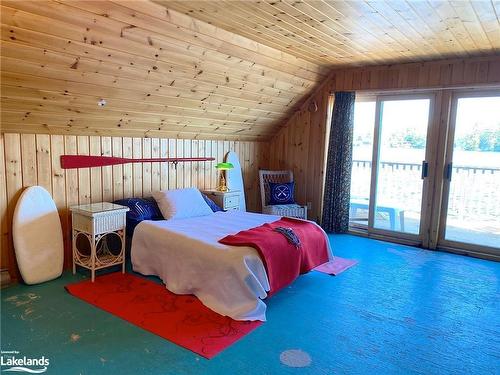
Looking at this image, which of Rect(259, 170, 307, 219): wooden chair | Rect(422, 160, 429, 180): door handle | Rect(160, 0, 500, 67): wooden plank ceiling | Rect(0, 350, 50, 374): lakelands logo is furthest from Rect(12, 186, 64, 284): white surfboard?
Rect(422, 160, 429, 180): door handle

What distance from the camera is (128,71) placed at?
3.25 meters

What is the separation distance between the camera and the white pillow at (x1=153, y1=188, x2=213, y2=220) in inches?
157

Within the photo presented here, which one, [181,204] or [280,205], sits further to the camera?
[280,205]

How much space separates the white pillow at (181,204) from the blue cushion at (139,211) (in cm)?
7

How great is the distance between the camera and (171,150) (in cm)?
464

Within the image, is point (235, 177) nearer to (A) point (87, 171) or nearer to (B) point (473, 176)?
(A) point (87, 171)

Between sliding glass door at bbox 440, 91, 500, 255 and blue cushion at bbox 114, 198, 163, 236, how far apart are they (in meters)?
3.61

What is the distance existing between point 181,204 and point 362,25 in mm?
2501

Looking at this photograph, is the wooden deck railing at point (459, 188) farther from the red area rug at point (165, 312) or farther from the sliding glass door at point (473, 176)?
the red area rug at point (165, 312)

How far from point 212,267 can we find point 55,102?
76.9 inches

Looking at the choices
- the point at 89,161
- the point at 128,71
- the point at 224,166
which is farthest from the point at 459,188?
the point at 89,161

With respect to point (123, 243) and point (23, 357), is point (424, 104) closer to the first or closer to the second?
point (123, 243)

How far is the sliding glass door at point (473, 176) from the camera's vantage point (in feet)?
14.6

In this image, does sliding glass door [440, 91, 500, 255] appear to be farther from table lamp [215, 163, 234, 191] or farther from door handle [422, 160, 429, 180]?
table lamp [215, 163, 234, 191]
